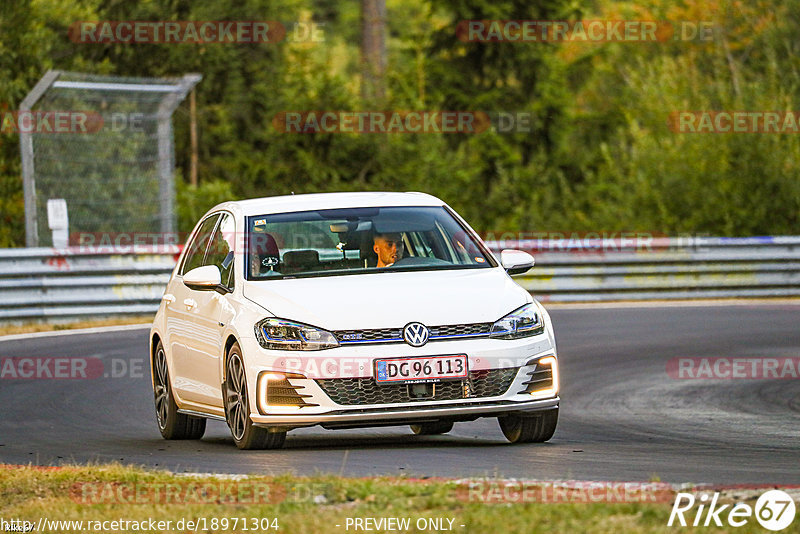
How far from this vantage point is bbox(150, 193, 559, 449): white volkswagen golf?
9.20 meters

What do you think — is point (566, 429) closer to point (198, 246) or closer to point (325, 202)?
point (325, 202)

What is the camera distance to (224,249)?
35.3 feet

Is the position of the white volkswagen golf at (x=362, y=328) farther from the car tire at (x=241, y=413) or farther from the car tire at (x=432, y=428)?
the car tire at (x=432, y=428)

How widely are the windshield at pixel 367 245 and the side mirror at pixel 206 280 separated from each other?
0.21 m

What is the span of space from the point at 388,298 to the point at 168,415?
255 cm

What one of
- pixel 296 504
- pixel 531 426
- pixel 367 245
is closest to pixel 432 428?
pixel 531 426

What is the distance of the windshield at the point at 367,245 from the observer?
10148 mm

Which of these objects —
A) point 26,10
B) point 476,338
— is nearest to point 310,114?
point 26,10

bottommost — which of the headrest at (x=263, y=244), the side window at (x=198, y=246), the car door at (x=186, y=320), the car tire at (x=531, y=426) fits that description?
the car tire at (x=531, y=426)

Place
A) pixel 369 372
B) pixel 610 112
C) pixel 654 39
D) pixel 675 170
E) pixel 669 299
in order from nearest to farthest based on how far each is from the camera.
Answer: pixel 369 372, pixel 669 299, pixel 675 170, pixel 610 112, pixel 654 39

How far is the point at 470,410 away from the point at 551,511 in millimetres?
2881

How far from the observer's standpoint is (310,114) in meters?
34.2

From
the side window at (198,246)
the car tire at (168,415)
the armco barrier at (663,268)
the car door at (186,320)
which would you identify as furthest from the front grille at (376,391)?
the armco barrier at (663,268)

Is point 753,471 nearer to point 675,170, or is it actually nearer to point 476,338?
point 476,338
